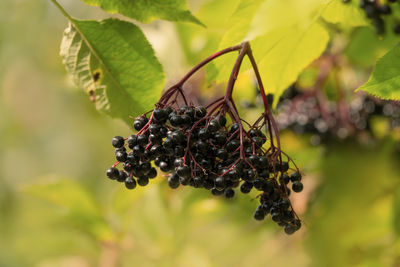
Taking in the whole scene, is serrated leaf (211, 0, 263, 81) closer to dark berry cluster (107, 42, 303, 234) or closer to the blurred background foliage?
dark berry cluster (107, 42, 303, 234)

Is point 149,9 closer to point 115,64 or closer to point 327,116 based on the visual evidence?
point 115,64

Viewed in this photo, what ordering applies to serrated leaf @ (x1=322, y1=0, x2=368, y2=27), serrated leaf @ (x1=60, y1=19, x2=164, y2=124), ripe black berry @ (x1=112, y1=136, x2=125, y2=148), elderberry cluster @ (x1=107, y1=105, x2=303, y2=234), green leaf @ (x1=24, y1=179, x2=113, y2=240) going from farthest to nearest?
1. green leaf @ (x1=24, y1=179, x2=113, y2=240)
2. serrated leaf @ (x1=322, y1=0, x2=368, y2=27)
3. serrated leaf @ (x1=60, y1=19, x2=164, y2=124)
4. ripe black berry @ (x1=112, y1=136, x2=125, y2=148)
5. elderberry cluster @ (x1=107, y1=105, x2=303, y2=234)

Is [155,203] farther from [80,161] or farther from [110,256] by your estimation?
[80,161]

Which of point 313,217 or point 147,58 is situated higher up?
point 313,217

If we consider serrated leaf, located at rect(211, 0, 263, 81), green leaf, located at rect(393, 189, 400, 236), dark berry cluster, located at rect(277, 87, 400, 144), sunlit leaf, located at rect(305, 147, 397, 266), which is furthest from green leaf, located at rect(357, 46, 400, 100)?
sunlit leaf, located at rect(305, 147, 397, 266)

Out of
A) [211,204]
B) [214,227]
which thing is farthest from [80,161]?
[211,204]

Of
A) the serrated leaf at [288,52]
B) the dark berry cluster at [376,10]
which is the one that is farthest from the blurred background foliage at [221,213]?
the serrated leaf at [288,52]

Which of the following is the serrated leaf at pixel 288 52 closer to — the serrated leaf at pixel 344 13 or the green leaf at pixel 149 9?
the serrated leaf at pixel 344 13

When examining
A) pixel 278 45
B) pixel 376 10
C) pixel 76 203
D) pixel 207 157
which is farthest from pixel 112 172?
pixel 76 203
